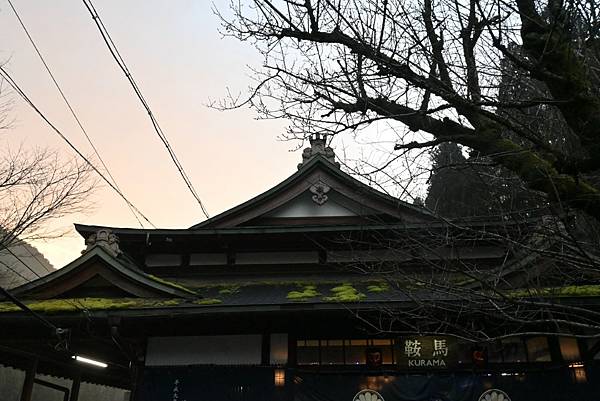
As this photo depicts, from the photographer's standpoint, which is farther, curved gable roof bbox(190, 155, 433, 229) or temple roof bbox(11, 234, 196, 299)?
curved gable roof bbox(190, 155, 433, 229)

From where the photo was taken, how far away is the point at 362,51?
5.69 metres

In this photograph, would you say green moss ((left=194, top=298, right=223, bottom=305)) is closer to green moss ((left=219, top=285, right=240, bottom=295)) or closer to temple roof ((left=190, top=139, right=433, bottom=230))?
green moss ((left=219, top=285, right=240, bottom=295))

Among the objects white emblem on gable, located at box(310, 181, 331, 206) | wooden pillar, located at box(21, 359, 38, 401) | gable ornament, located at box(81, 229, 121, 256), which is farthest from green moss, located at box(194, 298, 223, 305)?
wooden pillar, located at box(21, 359, 38, 401)

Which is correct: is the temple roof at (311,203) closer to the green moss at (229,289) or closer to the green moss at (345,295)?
the green moss at (229,289)

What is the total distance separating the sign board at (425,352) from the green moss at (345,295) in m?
1.26

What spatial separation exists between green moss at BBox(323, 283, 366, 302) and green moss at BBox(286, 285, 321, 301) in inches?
16.1

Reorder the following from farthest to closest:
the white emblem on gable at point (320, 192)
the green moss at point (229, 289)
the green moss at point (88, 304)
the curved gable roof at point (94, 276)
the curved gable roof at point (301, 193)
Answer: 1. the white emblem on gable at point (320, 192)
2. the curved gable roof at point (301, 193)
3. the green moss at point (229, 289)
4. the curved gable roof at point (94, 276)
5. the green moss at point (88, 304)

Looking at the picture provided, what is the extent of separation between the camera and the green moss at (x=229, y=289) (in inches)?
404

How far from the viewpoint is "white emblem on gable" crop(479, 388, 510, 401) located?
841cm

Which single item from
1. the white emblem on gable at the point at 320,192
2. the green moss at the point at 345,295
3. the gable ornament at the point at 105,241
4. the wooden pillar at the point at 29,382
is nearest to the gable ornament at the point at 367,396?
the green moss at the point at 345,295

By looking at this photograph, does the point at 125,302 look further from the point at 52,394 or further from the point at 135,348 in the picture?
the point at 52,394

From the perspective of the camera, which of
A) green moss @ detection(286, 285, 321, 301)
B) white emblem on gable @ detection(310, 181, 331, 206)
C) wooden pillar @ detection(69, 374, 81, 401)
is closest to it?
green moss @ detection(286, 285, 321, 301)

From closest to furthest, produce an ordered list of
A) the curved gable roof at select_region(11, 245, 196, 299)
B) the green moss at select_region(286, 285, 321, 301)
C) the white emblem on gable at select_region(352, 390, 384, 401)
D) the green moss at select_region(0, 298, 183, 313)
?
the white emblem on gable at select_region(352, 390, 384, 401) → the green moss at select_region(0, 298, 183, 313) → the green moss at select_region(286, 285, 321, 301) → the curved gable roof at select_region(11, 245, 196, 299)

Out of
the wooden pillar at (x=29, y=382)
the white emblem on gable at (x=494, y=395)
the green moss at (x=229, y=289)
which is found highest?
the green moss at (x=229, y=289)
